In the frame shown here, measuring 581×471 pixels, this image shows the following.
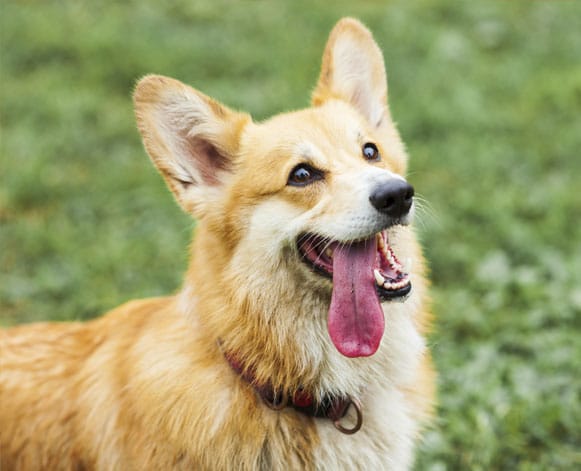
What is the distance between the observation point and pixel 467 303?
202 inches

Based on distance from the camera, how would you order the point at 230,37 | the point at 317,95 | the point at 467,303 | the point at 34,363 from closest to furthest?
the point at 34,363 → the point at 317,95 → the point at 467,303 → the point at 230,37

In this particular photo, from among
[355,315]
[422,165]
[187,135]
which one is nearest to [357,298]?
[355,315]

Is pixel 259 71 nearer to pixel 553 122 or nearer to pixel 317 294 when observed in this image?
pixel 553 122

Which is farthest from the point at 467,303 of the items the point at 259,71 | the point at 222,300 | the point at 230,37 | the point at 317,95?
the point at 230,37

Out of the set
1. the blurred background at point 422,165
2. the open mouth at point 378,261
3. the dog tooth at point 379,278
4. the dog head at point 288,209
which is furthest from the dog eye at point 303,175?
the blurred background at point 422,165

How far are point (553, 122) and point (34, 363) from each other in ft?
19.7

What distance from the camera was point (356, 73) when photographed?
3.80 metres

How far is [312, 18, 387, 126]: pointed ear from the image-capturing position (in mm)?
3670

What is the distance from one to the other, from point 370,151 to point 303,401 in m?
1.24

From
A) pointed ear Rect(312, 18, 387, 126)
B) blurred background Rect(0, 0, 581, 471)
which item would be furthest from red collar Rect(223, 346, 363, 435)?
pointed ear Rect(312, 18, 387, 126)

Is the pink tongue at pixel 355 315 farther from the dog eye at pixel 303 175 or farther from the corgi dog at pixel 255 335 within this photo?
the dog eye at pixel 303 175

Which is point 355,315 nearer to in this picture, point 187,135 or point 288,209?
point 288,209

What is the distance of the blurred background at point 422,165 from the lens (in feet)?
→ 14.5

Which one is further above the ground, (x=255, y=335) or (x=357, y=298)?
(x=357, y=298)
